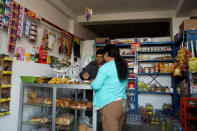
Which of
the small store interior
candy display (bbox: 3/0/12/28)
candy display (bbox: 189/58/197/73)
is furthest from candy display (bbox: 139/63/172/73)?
candy display (bbox: 3/0/12/28)

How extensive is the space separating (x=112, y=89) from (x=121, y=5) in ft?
10.6

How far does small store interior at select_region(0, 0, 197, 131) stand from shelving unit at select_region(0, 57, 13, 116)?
1cm

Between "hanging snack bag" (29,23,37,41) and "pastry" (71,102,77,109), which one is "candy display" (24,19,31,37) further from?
"pastry" (71,102,77,109)

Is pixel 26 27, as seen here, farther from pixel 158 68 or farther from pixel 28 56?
pixel 158 68

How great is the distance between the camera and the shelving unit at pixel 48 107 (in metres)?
2.06

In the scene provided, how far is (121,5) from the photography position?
4.07 meters

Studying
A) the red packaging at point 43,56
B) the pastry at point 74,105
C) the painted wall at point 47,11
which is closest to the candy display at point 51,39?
the red packaging at point 43,56

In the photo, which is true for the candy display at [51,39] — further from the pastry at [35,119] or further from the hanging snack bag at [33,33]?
the pastry at [35,119]

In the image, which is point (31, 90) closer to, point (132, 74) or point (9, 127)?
point (9, 127)

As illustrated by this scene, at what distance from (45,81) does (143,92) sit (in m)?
2.97

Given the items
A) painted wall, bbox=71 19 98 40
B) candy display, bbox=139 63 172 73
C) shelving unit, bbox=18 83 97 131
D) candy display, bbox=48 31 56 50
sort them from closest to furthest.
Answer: shelving unit, bbox=18 83 97 131 → candy display, bbox=48 31 56 50 → candy display, bbox=139 63 172 73 → painted wall, bbox=71 19 98 40

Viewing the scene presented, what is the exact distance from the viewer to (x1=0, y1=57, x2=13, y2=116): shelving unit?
2.03 m

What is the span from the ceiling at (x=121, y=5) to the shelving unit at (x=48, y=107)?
2654 mm

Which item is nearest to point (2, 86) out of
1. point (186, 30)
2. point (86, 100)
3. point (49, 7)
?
point (86, 100)
